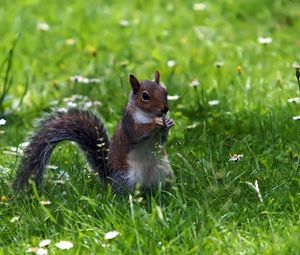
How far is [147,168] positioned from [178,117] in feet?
4.58

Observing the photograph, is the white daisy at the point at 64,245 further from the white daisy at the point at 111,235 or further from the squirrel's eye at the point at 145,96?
the squirrel's eye at the point at 145,96

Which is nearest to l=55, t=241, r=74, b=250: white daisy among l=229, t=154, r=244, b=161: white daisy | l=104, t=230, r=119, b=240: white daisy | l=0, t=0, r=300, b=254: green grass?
l=0, t=0, r=300, b=254: green grass

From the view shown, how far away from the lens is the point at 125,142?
438 cm

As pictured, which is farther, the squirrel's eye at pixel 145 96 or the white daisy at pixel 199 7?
the white daisy at pixel 199 7

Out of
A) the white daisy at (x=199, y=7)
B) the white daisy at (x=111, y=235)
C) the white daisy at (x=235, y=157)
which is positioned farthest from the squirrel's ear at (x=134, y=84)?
the white daisy at (x=199, y=7)

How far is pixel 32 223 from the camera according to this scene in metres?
4.08

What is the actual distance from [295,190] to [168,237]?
0.78 m

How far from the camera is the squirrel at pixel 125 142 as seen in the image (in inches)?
169

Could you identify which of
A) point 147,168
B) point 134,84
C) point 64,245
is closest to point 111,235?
point 64,245

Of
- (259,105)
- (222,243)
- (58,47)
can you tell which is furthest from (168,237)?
(58,47)

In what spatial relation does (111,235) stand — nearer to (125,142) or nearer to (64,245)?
(64,245)

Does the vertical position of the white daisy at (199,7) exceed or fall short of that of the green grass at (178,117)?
it falls short

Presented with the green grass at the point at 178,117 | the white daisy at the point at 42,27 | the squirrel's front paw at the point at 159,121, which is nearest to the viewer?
the green grass at the point at 178,117

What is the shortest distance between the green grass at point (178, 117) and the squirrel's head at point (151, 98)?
0.30 metres
